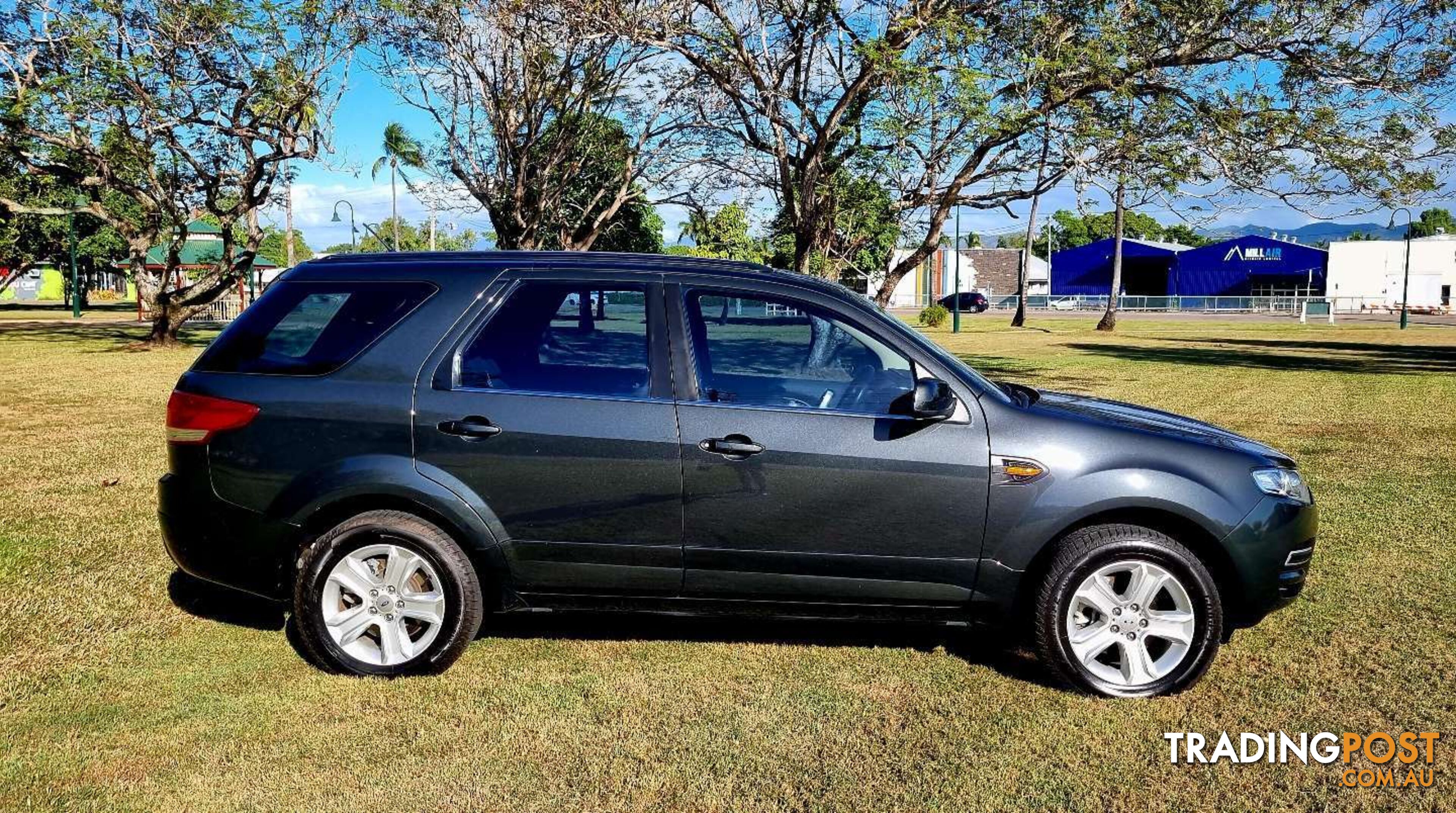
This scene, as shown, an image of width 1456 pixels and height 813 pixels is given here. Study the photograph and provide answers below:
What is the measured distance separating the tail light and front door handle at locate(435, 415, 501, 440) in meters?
0.82

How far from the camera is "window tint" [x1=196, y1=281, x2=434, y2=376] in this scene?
4.61m

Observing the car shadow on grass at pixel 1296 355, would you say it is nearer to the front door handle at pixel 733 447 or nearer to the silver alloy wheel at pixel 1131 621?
the silver alloy wheel at pixel 1131 621

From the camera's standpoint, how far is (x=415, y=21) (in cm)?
2453

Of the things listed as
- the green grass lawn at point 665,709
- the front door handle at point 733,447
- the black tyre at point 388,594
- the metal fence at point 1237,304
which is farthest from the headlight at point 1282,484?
the metal fence at point 1237,304

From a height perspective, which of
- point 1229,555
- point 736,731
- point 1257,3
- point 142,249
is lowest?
point 736,731

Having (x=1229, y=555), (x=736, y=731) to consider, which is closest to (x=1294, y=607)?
(x=1229, y=555)

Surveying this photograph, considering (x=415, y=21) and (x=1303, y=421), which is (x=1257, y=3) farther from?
(x=415, y=21)

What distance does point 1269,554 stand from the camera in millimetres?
4363

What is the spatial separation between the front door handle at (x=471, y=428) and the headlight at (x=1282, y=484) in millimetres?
3094

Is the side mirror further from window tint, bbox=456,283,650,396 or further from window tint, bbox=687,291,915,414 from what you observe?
window tint, bbox=456,283,650,396

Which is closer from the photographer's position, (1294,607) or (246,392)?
(246,392)

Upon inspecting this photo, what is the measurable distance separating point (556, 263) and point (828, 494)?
1.56m

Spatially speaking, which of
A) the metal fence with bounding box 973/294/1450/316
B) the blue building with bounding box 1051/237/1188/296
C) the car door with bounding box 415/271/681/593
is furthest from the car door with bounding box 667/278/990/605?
the blue building with bounding box 1051/237/1188/296

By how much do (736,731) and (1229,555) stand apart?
6.85ft
